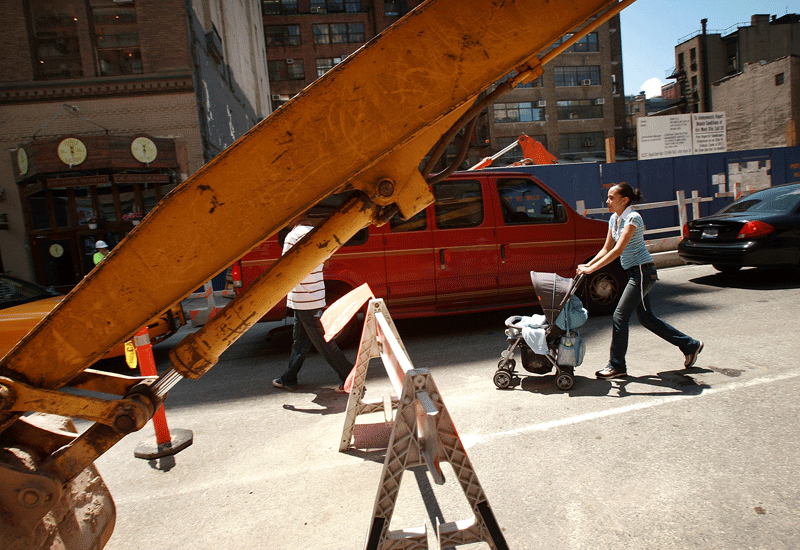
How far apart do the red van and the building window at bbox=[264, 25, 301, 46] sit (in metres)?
48.7

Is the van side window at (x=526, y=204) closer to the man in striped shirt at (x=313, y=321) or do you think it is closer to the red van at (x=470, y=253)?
the red van at (x=470, y=253)

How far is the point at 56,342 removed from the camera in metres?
1.72

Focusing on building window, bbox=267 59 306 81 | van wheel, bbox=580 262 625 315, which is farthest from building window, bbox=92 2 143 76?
building window, bbox=267 59 306 81

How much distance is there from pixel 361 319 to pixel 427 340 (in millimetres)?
1002

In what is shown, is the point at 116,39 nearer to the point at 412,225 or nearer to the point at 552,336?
the point at 412,225

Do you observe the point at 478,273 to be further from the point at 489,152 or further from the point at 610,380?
the point at 489,152

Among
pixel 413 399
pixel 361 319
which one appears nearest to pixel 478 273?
pixel 361 319

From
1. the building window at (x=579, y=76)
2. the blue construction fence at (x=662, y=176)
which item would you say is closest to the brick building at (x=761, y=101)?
the building window at (x=579, y=76)

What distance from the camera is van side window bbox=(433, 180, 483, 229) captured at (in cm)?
703

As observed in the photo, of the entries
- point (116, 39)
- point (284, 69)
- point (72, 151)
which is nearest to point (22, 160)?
point (72, 151)

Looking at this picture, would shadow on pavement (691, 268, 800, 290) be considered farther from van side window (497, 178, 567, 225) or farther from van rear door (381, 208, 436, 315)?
van rear door (381, 208, 436, 315)

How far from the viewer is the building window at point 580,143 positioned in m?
52.7

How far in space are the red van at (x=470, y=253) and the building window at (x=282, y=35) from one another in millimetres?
48705

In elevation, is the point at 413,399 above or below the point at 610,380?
above
